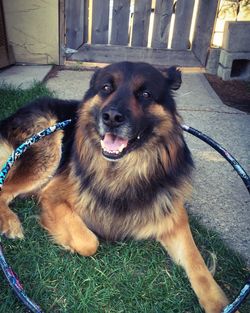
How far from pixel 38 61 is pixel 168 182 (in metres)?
4.84

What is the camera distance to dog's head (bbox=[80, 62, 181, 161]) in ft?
7.61

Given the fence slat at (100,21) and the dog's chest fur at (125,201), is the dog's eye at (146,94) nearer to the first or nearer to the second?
the dog's chest fur at (125,201)

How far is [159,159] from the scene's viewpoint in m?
2.56

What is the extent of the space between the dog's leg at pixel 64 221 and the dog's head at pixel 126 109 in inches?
21.3

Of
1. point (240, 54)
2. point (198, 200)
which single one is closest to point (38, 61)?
point (240, 54)

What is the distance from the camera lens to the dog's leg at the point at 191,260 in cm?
215

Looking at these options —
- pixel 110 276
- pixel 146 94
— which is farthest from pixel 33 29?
pixel 110 276

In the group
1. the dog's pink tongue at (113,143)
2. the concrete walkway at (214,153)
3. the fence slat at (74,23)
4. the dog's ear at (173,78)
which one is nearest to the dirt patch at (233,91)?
the concrete walkway at (214,153)

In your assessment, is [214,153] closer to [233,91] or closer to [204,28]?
[233,91]

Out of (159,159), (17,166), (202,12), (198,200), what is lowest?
(198,200)

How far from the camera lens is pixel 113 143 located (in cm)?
244

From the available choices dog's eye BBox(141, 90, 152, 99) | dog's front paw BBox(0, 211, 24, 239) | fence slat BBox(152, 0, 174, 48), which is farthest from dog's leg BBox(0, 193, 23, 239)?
fence slat BBox(152, 0, 174, 48)

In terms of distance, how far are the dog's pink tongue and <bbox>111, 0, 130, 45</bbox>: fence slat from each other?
482 centimetres

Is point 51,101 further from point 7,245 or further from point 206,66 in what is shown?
point 206,66
